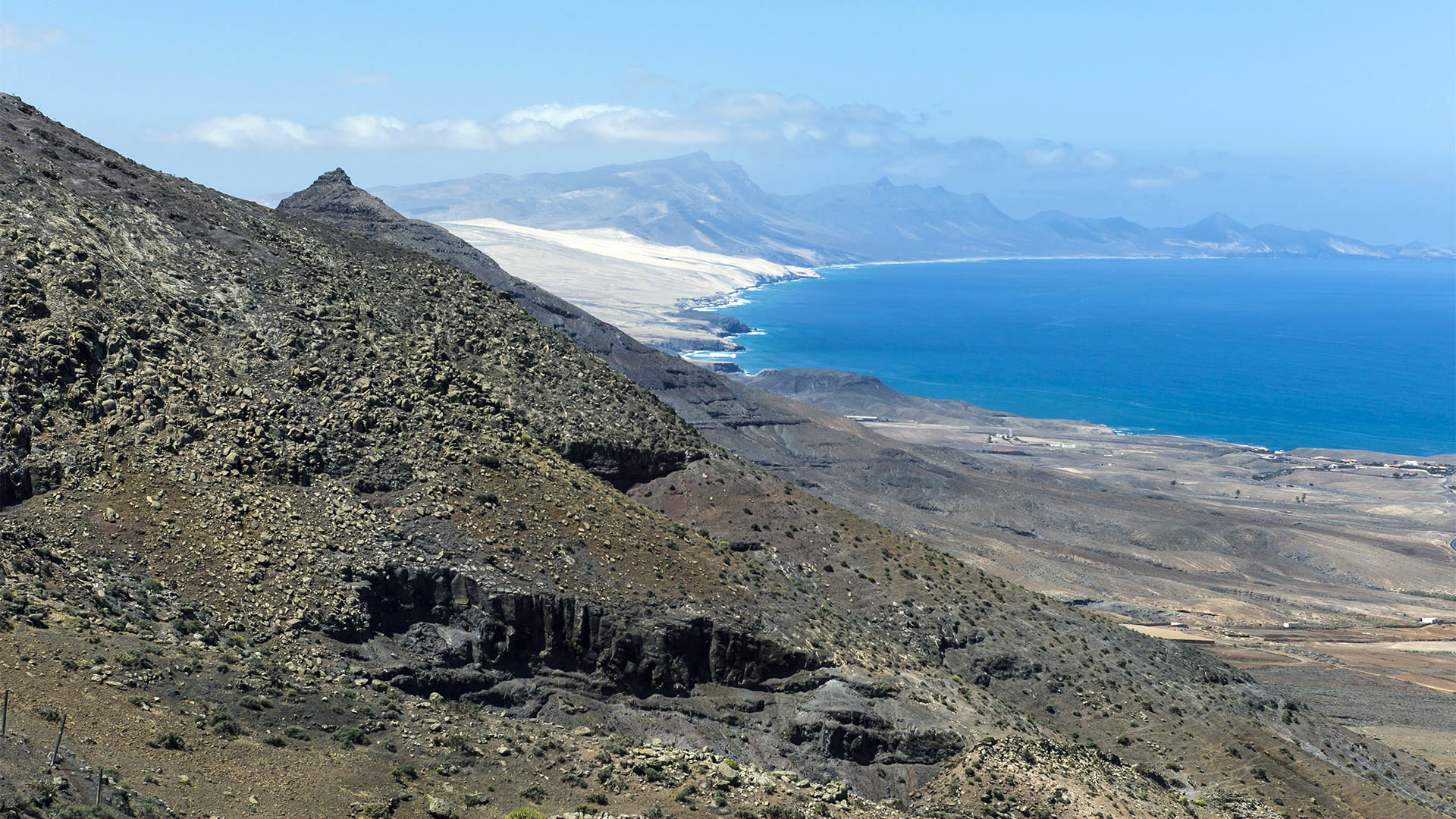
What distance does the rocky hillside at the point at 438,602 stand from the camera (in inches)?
960

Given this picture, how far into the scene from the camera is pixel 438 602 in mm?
31734

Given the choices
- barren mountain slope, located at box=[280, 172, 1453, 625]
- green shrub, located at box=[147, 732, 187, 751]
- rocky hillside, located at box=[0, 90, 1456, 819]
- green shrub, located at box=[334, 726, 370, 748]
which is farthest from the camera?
barren mountain slope, located at box=[280, 172, 1453, 625]

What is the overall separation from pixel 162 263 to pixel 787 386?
148699mm

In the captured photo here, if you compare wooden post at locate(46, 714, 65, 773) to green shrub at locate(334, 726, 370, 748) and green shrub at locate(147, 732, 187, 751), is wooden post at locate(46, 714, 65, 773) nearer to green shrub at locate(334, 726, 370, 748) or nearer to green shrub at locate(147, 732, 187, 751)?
green shrub at locate(147, 732, 187, 751)

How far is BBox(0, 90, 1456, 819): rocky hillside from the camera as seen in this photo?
2439cm

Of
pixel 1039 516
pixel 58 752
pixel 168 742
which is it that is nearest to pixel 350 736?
pixel 168 742

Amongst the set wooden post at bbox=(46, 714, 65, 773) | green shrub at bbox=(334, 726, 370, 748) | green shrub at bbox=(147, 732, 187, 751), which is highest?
wooden post at bbox=(46, 714, 65, 773)

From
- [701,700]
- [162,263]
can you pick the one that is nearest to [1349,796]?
[701,700]

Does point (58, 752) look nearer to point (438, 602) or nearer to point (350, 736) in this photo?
point (350, 736)

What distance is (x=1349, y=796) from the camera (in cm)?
4003

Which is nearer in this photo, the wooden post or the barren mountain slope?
the wooden post

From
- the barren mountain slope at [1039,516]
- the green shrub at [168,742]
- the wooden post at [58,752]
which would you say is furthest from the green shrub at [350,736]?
the barren mountain slope at [1039,516]

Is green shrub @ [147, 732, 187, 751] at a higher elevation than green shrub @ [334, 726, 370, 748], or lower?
higher

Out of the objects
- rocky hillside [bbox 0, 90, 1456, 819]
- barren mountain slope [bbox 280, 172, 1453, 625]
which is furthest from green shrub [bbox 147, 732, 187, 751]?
barren mountain slope [bbox 280, 172, 1453, 625]
